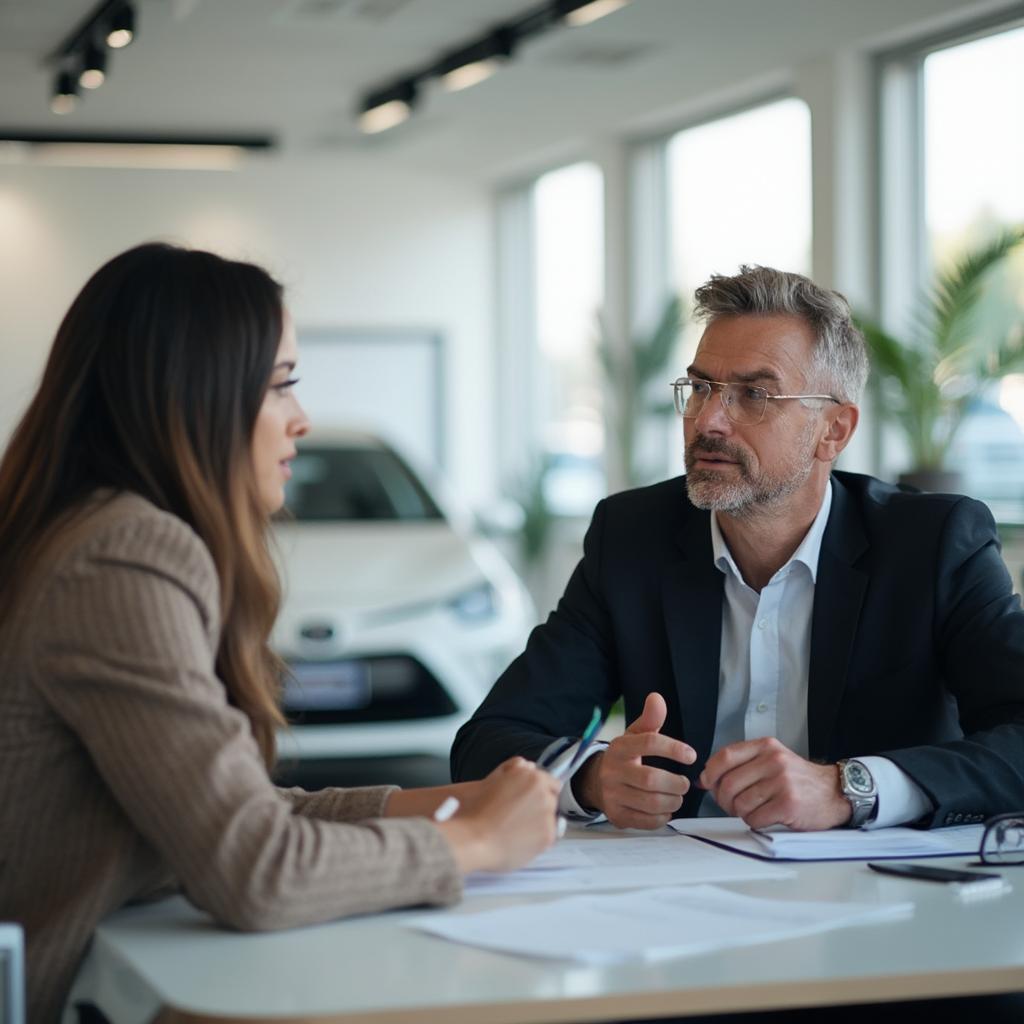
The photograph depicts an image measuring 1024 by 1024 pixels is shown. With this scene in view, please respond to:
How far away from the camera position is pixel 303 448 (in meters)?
6.23

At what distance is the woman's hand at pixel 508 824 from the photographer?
5.37 feet

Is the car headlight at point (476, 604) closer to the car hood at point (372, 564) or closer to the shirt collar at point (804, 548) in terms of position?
the car hood at point (372, 564)

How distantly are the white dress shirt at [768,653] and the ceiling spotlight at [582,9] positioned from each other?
4.73 metres

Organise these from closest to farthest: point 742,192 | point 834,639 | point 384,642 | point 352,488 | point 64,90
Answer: point 834,639 → point 384,642 → point 352,488 → point 64,90 → point 742,192

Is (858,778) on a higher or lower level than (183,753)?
lower

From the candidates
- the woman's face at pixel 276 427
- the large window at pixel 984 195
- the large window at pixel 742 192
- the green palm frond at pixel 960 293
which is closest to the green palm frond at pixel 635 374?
the large window at pixel 742 192

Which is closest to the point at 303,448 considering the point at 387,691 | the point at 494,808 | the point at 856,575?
the point at 387,691

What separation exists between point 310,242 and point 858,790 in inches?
398

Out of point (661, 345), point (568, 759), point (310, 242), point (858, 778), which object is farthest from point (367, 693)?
point (310, 242)

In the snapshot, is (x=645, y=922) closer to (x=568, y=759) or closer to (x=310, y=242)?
(x=568, y=759)

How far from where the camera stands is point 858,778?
81.6 inches

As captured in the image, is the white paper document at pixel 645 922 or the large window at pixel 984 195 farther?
the large window at pixel 984 195

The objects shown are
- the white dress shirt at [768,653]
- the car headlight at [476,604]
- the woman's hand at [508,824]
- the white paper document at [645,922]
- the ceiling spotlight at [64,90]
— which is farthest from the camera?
the ceiling spotlight at [64,90]

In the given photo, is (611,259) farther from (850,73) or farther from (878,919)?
(878,919)
